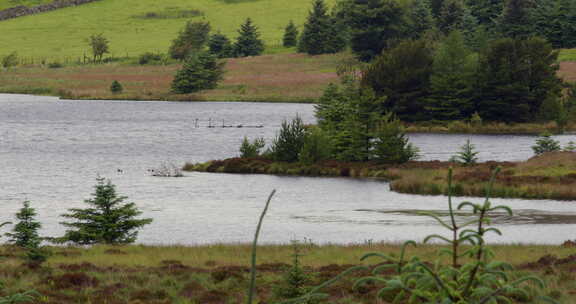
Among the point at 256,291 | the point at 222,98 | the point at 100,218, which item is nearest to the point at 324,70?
the point at 222,98

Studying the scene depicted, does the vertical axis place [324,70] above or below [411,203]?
above

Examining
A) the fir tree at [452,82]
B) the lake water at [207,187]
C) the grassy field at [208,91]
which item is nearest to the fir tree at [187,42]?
the grassy field at [208,91]

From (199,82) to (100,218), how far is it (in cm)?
9796

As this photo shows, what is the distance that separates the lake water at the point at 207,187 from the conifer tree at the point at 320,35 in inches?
1761

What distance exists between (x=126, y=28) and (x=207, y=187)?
470 feet

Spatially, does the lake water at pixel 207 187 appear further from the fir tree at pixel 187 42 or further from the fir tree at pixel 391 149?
the fir tree at pixel 187 42

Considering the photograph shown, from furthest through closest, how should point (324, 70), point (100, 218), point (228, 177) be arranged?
point (324, 70), point (228, 177), point (100, 218)

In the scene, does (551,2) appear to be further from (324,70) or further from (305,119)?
(305,119)

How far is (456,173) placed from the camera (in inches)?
2024

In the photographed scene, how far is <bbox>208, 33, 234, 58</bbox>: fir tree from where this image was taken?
512 feet

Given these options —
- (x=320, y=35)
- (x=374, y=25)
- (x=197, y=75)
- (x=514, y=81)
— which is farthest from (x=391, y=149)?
(x=320, y=35)

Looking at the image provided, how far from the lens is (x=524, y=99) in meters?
86.4

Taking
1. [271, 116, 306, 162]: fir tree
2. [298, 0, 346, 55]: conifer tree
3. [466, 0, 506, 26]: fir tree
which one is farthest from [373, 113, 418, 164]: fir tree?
[298, 0, 346, 55]: conifer tree

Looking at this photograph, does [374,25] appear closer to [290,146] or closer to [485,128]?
[485,128]
